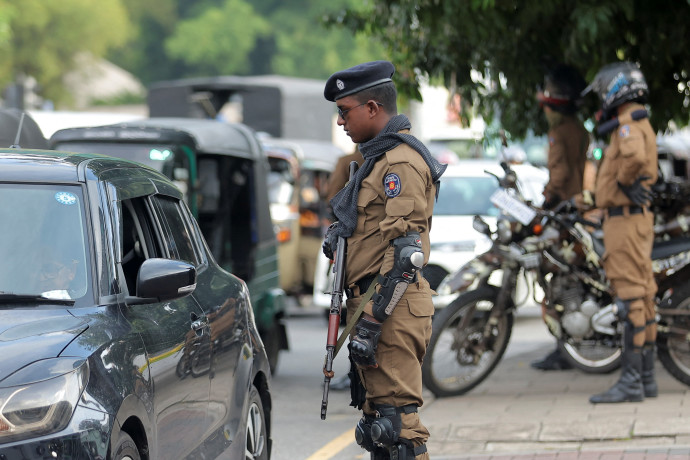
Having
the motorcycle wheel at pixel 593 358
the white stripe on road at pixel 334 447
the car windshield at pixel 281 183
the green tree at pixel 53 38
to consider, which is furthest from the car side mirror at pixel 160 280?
the green tree at pixel 53 38

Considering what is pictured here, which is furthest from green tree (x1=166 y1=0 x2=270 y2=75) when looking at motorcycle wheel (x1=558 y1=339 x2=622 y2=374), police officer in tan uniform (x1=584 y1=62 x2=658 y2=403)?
police officer in tan uniform (x1=584 y1=62 x2=658 y2=403)

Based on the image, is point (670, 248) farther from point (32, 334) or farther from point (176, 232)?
point (32, 334)

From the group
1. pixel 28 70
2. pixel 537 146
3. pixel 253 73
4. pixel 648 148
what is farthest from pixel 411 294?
pixel 253 73

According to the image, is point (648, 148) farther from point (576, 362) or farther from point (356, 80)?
point (356, 80)

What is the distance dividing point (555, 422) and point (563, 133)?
9.20 ft

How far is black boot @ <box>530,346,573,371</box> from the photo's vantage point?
10359 millimetres

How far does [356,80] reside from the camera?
17.8 feet

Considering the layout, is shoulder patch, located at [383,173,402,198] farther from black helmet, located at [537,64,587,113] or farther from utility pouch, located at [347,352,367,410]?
black helmet, located at [537,64,587,113]

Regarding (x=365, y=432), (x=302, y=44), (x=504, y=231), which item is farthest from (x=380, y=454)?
(x=302, y=44)

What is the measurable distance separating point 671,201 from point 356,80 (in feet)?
15.2

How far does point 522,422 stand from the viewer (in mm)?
8016

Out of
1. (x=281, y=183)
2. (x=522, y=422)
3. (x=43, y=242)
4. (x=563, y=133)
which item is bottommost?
(x=522, y=422)

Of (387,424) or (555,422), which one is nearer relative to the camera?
(387,424)


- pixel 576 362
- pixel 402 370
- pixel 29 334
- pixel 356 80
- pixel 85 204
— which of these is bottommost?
pixel 576 362
